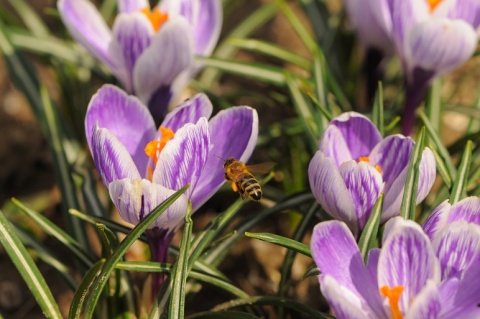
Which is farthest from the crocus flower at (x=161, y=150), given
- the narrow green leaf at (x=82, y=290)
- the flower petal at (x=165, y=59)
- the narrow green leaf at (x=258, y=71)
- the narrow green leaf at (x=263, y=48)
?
the narrow green leaf at (x=263, y=48)

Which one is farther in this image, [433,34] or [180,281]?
[433,34]

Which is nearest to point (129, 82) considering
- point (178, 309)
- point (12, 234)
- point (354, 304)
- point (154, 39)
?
point (154, 39)

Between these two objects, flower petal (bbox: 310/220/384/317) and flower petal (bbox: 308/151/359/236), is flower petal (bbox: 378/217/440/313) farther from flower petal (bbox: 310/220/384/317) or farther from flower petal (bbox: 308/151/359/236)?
flower petal (bbox: 308/151/359/236)

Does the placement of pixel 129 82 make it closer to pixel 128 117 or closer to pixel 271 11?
pixel 128 117

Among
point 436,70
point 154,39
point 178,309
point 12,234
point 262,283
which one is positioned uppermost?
point 154,39

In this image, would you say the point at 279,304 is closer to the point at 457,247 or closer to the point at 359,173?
the point at 359,173

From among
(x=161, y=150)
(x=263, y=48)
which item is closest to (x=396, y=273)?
(x=161, y=150)
